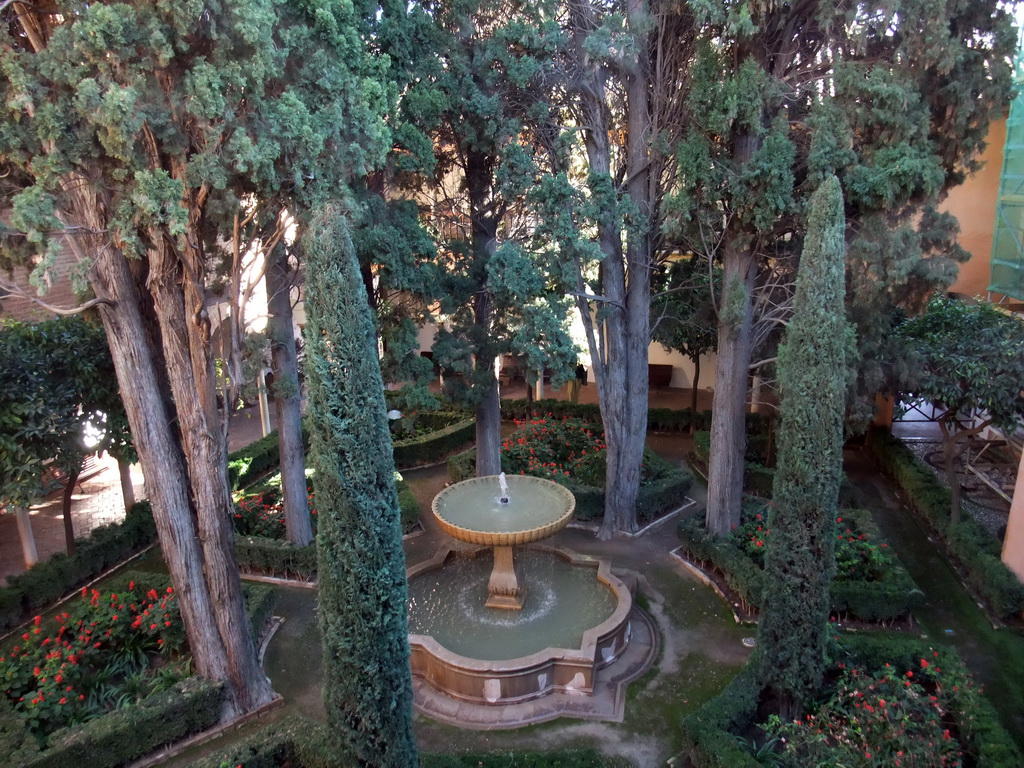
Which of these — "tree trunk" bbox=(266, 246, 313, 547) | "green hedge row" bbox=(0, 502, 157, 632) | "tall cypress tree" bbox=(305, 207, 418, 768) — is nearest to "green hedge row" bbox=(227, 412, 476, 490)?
"green hedge row" bbox=(0, 502, 157, 632)

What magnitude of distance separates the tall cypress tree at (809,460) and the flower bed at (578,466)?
525 cm

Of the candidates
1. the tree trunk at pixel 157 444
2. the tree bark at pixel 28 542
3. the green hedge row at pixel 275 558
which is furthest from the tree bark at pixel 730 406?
the tree bark at pixel 28 542

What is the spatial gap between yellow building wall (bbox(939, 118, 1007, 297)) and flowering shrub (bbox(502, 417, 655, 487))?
8.81 meters

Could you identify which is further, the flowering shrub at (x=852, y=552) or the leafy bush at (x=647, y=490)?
the leafy bush at (x=647, y=490)

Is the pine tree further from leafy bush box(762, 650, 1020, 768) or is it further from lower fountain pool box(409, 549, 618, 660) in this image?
leafy bush box(762, 650, 1020, 768)

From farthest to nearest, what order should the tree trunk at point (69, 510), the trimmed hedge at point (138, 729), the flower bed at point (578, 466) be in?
the flower bed at point (578, 466)
the tree trunk at point (69, 510)
the trimmed hedge at point (138, 729)

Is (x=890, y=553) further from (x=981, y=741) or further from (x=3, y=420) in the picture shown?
(x=3, y=420)

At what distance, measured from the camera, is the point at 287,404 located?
416 inches

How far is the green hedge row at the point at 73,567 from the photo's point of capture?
9625 millimetres

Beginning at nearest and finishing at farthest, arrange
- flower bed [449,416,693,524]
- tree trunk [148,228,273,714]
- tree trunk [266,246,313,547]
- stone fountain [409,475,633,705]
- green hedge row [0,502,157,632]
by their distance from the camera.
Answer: tree trunk [148,228,273,714]
stone fountain [409,475,633,705]
green hedge row [0,502,157,632]
tree trunk [266,246,313,547]
flower bed [449,416,693,524]

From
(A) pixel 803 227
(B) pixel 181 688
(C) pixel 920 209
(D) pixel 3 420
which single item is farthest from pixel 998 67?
(D) pixel 3 420

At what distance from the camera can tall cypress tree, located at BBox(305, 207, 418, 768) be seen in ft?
17.2

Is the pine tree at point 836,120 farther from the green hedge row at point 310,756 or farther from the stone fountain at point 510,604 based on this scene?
the green hedge row at point 310,756

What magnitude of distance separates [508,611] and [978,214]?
14073 mm
